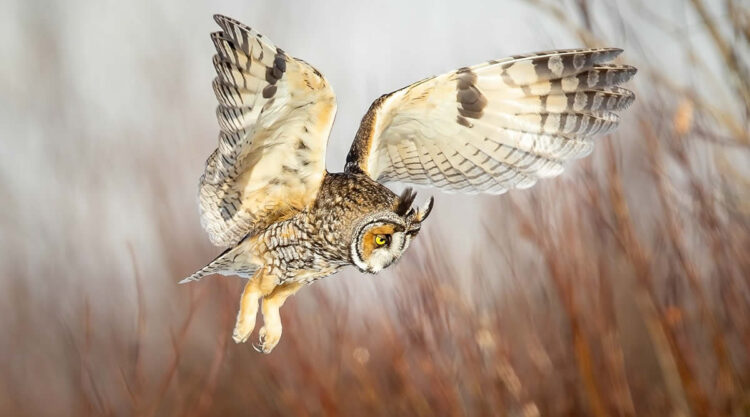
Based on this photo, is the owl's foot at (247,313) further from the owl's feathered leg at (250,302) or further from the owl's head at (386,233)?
the owl's head at (386,233)

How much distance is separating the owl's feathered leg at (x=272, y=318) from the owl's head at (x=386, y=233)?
37cm

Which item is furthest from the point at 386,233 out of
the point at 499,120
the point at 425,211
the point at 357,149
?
the point at 499,120

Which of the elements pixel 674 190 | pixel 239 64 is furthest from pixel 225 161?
pixel 674 190

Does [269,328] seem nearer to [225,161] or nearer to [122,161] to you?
[225,161]

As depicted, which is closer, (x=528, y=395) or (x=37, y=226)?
(x=528, y=395)

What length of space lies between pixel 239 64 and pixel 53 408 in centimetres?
952

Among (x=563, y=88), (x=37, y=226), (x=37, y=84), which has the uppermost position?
(x=37, y=84)

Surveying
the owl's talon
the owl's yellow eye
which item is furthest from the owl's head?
the owl's talon

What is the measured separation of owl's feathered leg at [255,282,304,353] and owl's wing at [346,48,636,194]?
0.52 meters

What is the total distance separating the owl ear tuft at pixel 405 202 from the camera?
8.52 ft

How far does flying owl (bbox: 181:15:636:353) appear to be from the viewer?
8.54 ft

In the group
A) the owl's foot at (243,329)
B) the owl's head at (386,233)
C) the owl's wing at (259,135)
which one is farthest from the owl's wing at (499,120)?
the owl's foot at (243,329)

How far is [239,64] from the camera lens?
2.56 m

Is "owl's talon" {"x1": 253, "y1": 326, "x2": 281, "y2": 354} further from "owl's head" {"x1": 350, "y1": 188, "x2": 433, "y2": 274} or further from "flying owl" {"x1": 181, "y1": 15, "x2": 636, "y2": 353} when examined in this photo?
"owl's head" {"x1": 350, "y1": 188, "x2": 433, "y2": 274}
